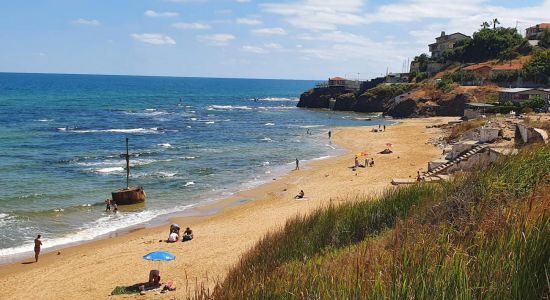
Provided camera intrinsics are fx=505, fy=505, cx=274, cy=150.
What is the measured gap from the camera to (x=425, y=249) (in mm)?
5113

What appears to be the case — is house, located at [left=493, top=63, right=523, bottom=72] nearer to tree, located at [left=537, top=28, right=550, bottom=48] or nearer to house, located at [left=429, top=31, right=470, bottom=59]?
tree, located at [left=537, top=28, right=550, bottom=48]

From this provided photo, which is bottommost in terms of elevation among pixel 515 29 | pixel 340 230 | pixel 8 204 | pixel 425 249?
pixel 8 204

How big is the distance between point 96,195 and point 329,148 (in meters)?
25.8

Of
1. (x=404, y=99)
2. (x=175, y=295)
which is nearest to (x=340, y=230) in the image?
(x=175, y=295)

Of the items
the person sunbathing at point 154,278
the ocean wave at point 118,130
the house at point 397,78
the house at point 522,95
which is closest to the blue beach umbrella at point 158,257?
the person sunbathing at point 154,278

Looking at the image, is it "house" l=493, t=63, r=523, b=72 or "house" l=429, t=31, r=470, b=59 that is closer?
"house" l=493, t=63, r=523, b=72

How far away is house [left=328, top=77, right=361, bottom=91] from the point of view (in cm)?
11035

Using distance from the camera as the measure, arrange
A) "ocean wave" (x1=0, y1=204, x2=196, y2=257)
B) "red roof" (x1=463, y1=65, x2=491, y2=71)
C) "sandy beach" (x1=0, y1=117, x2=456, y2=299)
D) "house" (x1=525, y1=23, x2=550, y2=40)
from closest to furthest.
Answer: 1. "sandy beach" (x1=0, y1=117, x2=456, y2=299)
2. "ocean wave" (x1=0, y1=204, x2=196, y2=257)
3. "red roof" (x1=463, y1=65, x2=491, y2=71)
4. "house" (x1=525, y1=23, x2=550, y2=40)

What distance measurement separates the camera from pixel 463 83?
81.9 m

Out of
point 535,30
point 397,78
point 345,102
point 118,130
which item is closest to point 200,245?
point 118,130

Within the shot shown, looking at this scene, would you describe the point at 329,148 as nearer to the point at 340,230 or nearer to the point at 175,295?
the point at 175,295

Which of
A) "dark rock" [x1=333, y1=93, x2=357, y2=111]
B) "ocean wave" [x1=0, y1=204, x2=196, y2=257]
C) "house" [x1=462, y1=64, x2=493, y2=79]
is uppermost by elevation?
"house" [x1=462, y1=64, x2=493, y2=79]

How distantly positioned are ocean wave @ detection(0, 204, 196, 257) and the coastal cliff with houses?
1566 inches

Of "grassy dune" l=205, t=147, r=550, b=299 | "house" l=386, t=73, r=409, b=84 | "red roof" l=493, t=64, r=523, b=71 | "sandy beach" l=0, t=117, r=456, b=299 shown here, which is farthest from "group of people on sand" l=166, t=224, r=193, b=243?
"house" l=386, t=73, r=409, b=84
